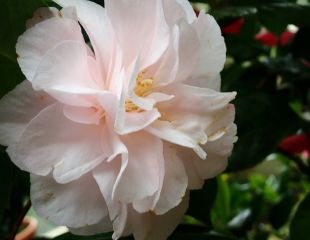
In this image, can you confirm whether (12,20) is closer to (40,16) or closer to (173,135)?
(40,16)

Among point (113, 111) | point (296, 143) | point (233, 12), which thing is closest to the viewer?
point (113, 111)

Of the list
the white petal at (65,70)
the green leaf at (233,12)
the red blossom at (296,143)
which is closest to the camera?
the white petal at (65,70)

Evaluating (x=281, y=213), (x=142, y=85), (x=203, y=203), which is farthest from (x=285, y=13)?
(x=281, y=213)

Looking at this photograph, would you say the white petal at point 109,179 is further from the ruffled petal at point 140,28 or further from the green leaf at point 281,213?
the green leaf at point 281,213

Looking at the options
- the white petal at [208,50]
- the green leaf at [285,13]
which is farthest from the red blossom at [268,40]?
the white petal at [208,50]

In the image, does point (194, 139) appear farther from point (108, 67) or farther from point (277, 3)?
point (277, 3)
